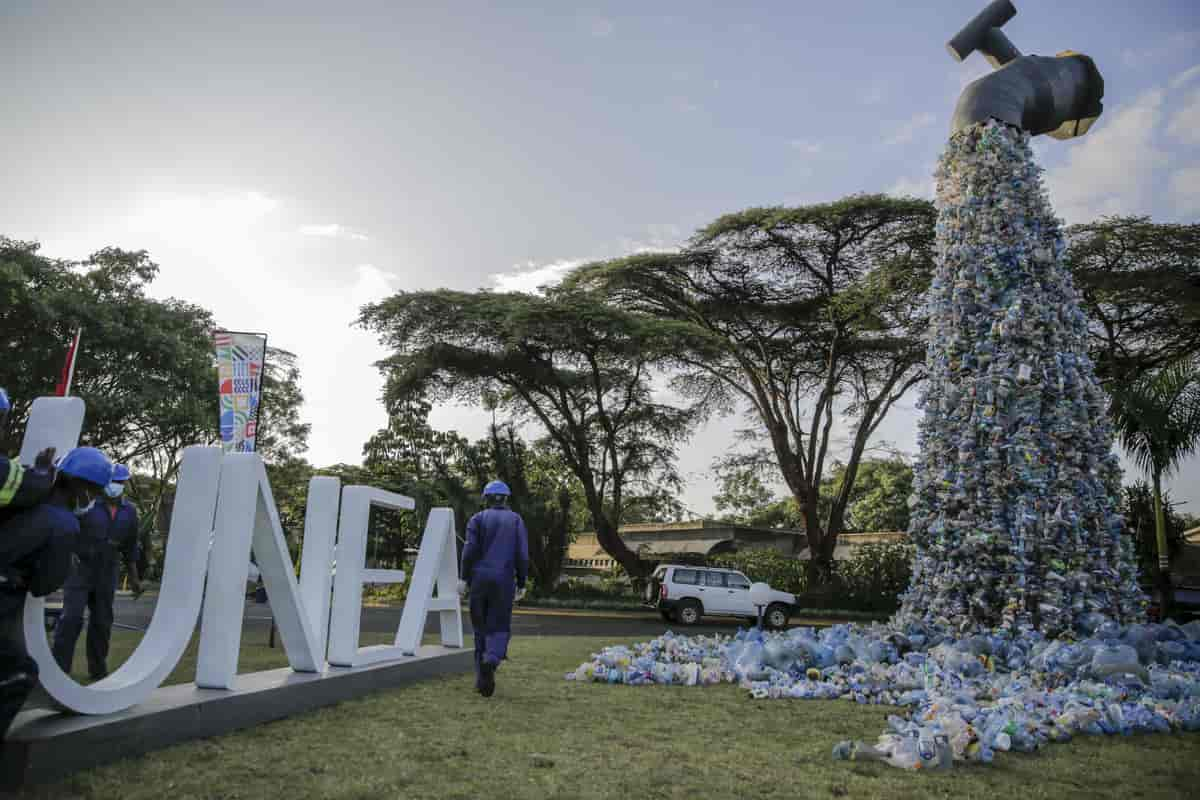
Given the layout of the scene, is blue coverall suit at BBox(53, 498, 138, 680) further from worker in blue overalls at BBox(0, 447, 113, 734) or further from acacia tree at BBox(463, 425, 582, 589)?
acacia tree at BBox(463, 425, 582, 589)

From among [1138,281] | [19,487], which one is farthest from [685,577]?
[19,487]

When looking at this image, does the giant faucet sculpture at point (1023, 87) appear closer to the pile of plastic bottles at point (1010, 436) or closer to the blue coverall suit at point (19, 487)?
the pile of plastic bottles at point (1010, 436)

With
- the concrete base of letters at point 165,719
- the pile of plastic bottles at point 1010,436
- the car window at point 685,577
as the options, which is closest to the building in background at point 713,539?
the car window at point 685,577

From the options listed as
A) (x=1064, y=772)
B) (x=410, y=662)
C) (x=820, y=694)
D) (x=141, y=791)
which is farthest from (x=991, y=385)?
(x=141, y=791)

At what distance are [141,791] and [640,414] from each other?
87.8ft

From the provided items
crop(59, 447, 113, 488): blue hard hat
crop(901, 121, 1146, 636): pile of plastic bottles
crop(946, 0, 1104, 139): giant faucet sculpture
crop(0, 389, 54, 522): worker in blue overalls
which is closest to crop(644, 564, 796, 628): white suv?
crop(901, 121, 1146, 636): pile of plastic bottles

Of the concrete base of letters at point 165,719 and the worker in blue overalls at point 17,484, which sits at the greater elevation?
the worker in blue overalls at point 17,484

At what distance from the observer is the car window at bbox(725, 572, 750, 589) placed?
20422mm

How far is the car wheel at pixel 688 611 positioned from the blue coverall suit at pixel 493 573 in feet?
44.4

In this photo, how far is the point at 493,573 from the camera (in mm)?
6816

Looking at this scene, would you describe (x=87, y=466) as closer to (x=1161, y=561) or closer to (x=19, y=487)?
(x=19, y=487)

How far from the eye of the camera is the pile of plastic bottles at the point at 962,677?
488 centimetres

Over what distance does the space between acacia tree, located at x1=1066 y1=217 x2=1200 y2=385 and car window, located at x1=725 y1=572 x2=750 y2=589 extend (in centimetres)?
980

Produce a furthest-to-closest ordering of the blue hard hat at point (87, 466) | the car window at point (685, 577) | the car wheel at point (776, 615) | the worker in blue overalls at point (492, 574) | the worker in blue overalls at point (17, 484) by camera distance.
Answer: the car window at point (685, 577), the car wheel at point (776, 615), the worker in blue overalls at point (492, 574), the blue hard hat at point (87, 466), the worker in blue overalls at point (17, 484)
